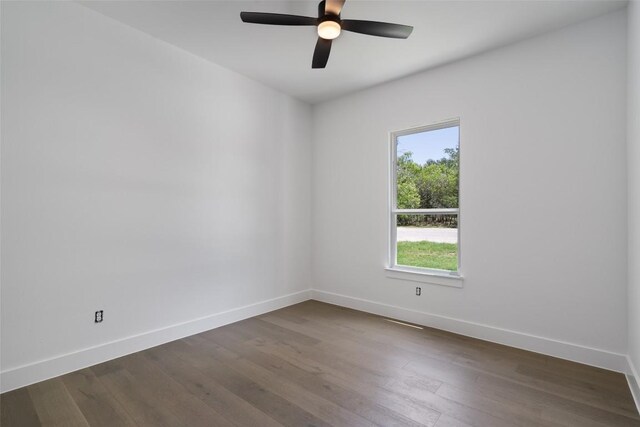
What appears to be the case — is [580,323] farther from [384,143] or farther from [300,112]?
[300,112]

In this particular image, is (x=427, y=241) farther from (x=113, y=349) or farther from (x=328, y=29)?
(x=113, y=349)

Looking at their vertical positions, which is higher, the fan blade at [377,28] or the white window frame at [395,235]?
the fan blade at [377,28]

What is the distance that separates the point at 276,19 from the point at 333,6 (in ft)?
1.35

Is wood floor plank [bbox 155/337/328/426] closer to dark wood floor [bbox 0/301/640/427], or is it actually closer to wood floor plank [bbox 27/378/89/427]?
dark wood floor [bbox 0/301/640/427]

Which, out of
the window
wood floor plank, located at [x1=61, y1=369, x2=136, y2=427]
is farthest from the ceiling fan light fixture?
wood floor plank, located at [x1=61, y1=369, x2=136, y2=427]

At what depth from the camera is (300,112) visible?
457 centimetres

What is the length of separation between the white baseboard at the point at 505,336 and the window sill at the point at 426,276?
370 millimetres

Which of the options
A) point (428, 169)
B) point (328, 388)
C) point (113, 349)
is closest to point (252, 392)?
point (328, 388)

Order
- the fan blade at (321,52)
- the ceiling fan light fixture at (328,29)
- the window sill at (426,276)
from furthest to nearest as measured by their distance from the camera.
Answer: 1. the window sill at (426,276)
2. the fan blade at (321,52)
3. the ceiling fan light fixture at (328,29)

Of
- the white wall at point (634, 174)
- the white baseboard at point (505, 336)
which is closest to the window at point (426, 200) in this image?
the white baseboard at point (505, 336)

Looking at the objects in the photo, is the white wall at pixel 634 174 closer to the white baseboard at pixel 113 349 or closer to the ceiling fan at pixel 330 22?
the ceiling fan at pixel 330 22

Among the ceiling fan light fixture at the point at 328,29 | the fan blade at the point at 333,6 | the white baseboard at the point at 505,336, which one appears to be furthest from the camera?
the white baseboard at the point at 505,336

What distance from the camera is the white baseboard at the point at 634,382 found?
6.66 feet

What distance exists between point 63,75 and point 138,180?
966 mm
